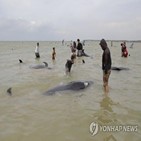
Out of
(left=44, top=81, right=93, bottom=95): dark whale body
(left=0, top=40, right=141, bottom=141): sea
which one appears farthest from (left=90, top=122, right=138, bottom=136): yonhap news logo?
(left=44, top=81, right=93, bottom=95): dark whale body

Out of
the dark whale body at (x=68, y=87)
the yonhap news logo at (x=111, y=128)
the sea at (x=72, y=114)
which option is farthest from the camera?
the dark whale body at (x=68, y=87)

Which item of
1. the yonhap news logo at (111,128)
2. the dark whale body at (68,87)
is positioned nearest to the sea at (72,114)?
the yonhap news logo at (111,128)

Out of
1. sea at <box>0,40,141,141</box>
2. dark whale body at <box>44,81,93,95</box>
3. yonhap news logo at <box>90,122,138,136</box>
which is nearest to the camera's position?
sea at <box>0,40,141,141</box>

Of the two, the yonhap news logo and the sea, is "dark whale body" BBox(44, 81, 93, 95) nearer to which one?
the sea

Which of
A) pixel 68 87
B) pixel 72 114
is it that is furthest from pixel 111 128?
pixel 68 87

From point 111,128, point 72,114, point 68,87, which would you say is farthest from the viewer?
point 68,87

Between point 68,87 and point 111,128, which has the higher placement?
point 68,87

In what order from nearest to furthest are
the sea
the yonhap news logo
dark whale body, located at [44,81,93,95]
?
the sea, the yonhap news logo, dark whale body, located at [44,81,93,95]

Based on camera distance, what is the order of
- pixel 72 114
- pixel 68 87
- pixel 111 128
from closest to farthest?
pixel 111 128 < pixel 72 114 < pixel 68 87

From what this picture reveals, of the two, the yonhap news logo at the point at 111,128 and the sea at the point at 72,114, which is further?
the yonhap news logo at the point at 111,128

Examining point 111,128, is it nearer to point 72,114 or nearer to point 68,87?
point 72,114

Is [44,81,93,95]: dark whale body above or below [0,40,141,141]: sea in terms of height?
above

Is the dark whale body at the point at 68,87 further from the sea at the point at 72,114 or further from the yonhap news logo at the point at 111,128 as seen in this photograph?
the yonhap news logo at the point at 111,128

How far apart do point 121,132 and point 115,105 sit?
2.59 metres
